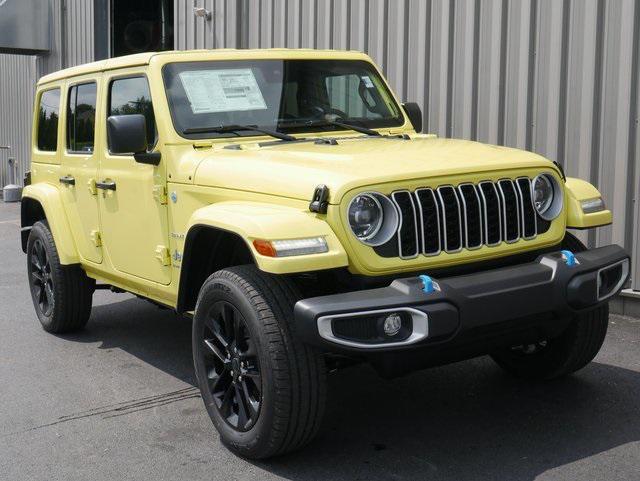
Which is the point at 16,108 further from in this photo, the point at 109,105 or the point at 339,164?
the point at 339,164

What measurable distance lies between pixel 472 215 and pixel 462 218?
0.07 m

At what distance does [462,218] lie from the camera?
13.6 ft

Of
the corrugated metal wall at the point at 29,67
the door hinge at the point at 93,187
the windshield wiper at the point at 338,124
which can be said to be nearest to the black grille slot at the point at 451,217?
the windshield wiper at the point at 338,124

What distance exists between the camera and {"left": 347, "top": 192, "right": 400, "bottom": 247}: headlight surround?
396 cm

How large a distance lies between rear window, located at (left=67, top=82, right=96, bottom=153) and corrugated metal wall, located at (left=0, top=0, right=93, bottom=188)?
10.2m

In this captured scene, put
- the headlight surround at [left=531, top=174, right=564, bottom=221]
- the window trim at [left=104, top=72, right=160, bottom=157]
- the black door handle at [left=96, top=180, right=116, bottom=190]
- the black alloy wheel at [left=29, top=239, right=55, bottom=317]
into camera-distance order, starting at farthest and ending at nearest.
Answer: the black alloy wheel at [left=29, top=239, right=55, bottom=317] < the black door handle at [left=96, top=180, right=116, bottom=190] < the window trim at [left=104, top=72, right=160, bottom=157] < the headlight surround at [left=531, top=174, right=564, bottom=221]

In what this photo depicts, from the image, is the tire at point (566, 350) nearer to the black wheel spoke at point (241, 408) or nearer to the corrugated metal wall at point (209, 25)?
the black wheel spoke at point (241, 408)

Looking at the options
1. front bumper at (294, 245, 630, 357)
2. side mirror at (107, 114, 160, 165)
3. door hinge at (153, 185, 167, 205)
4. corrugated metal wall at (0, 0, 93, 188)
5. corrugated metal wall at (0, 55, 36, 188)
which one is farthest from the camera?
corrugated metal wall at (0, 55, 36, 188)

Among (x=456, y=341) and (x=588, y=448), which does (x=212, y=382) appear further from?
(x=588, y=448)

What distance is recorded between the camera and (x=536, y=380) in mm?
5168

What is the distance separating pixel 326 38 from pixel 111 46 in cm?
752

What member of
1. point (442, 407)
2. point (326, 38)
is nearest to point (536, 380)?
point (442, 407)

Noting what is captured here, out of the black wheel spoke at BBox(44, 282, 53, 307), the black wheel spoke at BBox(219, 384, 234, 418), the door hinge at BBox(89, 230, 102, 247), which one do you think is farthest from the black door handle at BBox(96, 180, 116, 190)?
the black wheel spoke at BBox(219, 384, 234, 418)

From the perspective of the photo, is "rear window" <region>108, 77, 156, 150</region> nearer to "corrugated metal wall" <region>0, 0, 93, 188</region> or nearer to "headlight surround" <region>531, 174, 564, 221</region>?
"headlight surround" <region>531, 174, 564, 221</region>
